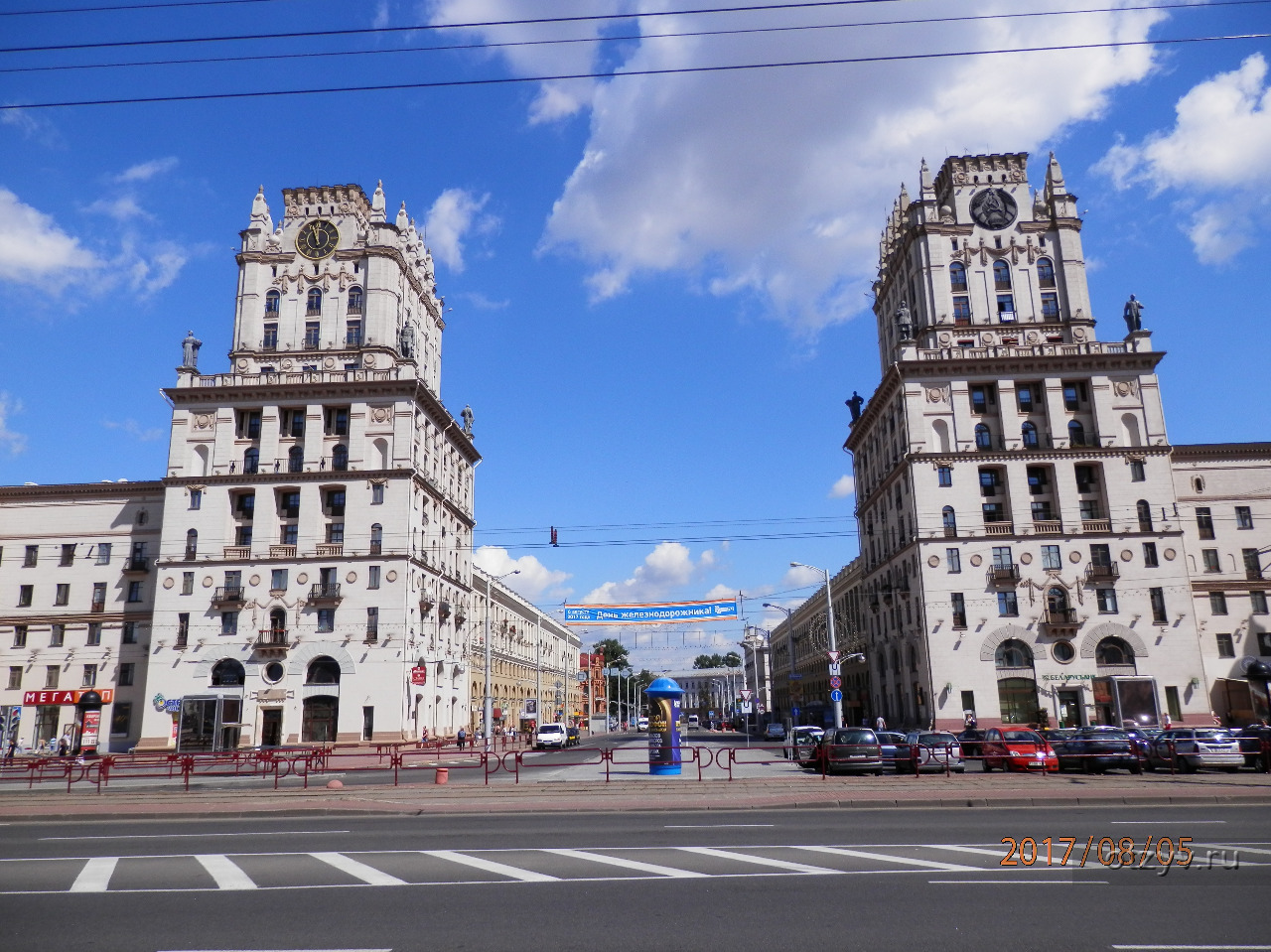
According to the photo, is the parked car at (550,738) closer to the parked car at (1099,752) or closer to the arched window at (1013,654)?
the arched window at (1013,654)

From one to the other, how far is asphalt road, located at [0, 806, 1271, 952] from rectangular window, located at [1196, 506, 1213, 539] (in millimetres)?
53258

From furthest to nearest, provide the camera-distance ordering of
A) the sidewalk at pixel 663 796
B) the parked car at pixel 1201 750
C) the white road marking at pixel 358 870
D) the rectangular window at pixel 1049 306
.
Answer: the rectangular window at pixel 1049 306 → the parked car at pixel 1201 750 → the sidewalk at pixel 663 796 → the white road marking at pixel 358 870

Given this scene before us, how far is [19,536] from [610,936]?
74.5 metres

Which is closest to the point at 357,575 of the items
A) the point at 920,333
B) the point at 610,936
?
the point at 920,333

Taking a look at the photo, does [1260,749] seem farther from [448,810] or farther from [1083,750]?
[448,810]

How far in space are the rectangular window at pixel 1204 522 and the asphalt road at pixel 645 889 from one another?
5326 centimetres

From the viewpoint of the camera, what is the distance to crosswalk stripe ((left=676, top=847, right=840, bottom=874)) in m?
11.7

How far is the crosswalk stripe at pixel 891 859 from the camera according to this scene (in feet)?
38.0

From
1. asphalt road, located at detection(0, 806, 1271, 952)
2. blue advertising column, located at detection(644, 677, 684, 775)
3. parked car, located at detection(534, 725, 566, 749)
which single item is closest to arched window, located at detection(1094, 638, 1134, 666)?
blue advertising column, located at detection(644, 677, 684, 775)

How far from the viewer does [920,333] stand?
6525 cm

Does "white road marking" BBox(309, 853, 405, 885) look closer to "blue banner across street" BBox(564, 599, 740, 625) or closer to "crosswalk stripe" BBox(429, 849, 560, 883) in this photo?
"crosswalk stripe" BBox(429, 849, 560, 883)

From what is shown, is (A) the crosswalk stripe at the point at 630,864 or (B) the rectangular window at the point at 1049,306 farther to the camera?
(B) the rectangular window at the point at 1049,306
